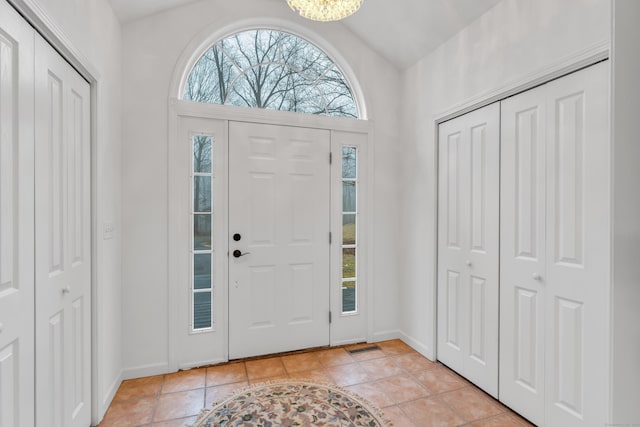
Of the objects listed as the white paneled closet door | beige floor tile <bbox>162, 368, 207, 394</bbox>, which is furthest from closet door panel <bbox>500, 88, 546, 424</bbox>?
beige floor tile <bbox>162, 368, 207, 394</bbox>

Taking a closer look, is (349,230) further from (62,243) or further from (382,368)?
(62,243)

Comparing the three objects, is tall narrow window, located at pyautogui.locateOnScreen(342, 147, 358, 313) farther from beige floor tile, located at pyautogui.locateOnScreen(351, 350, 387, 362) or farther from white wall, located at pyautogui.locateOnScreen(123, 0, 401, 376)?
white wall, located at pyautogui.locateOnScreen(123, 0, 401, 376)

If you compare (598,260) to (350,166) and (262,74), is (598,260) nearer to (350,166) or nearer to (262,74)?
(350,166)

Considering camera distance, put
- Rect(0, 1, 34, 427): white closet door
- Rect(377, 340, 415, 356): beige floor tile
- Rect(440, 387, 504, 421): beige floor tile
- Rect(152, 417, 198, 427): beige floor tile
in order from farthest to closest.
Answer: Rect(377, 340, 415, 356): beige floor tile → Rect(440, 387, 504, 421): beige floor tile → Rect(152, 417, 198, 427): beige floor tile → Rect(0, 1, 34, 427): white closet door

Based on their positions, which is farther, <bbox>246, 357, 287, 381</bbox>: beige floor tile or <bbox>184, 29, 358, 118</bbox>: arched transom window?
<bbox>184, 29, 358, 118</bbox>: arched transom window

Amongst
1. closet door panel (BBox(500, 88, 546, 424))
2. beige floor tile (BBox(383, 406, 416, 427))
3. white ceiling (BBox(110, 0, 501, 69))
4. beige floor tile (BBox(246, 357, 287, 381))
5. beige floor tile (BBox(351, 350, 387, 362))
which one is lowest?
beige floor tile (BBox(383, 406, 416, 427))

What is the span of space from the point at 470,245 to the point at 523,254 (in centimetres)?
42

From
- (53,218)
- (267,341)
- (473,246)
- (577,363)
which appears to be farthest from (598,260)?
(53,218)

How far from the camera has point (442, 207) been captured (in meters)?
2.68

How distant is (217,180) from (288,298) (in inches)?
46.4

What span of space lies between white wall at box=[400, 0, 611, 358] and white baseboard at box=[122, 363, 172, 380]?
6.88 ft

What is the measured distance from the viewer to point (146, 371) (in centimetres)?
244

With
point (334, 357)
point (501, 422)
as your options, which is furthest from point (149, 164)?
point (501, 422)

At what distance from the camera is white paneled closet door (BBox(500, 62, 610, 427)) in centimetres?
162
